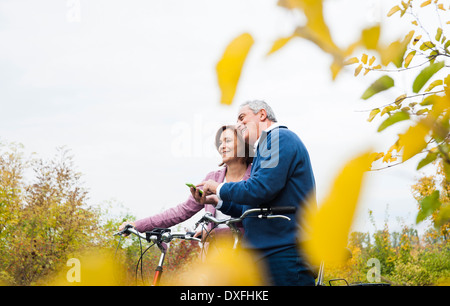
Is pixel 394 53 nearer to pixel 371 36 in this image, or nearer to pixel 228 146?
pixel 371 36

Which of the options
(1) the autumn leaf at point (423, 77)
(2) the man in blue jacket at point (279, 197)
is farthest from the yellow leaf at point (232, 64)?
(2) the man in blue jacket at point (279, 197)

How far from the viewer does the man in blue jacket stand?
113 cm

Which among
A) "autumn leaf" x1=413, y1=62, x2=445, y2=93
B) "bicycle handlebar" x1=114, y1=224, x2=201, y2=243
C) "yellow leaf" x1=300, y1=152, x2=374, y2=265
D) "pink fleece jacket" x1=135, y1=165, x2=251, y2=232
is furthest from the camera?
"pink fleece jacket" x1=135, y1=165, x2=251, y2=232

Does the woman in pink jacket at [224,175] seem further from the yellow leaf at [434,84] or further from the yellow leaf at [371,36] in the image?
the yellow leaf at [371,36]

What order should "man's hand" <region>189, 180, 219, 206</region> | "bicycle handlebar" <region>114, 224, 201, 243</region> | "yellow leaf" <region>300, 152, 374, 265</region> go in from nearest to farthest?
"yellow leaf" <region>300, 152, 374, 265</region>
"man's hand" <region>189, 180, 219, 206</region>
"bicycle handlebar" <region>114, 224, 201, 243</region>

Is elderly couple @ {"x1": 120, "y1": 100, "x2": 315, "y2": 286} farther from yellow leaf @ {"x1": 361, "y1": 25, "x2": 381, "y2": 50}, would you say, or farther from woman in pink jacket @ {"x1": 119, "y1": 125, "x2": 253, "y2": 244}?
yellow leaf @ {"x1": 361, "y1": 25, "x2": 381, "y2": 50}

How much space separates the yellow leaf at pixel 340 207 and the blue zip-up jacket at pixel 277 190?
35.0 inches

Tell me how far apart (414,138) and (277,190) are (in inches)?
35.9

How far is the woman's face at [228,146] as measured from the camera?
1.93m

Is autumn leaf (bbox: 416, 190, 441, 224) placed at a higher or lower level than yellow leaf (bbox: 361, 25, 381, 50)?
lower

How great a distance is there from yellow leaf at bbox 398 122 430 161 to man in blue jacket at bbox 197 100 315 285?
84cm

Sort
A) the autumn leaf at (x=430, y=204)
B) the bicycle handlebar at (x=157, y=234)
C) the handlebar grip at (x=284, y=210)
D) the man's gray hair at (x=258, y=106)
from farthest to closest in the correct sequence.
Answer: the bicycle handlebar at (x=157, y=234), the man's gray hair at (x=258, y=106), the handlebar grip at (x=284, y=210), the autumn leaf at (x=430, y=204)

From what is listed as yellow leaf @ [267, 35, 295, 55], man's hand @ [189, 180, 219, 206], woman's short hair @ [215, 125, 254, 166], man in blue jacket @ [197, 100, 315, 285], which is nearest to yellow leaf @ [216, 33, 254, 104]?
yellow leaf @ [267, 35, 295, 55]

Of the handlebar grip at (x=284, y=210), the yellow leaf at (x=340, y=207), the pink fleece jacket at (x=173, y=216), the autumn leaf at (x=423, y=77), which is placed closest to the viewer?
the yellow leaf at (x=340, y=207)
